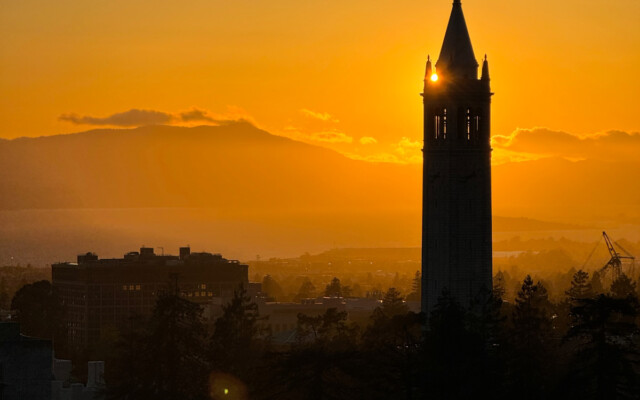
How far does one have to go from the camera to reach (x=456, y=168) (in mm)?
136000

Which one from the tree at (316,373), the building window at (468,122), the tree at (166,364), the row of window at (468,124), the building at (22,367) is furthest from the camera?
the building window at (468,122)

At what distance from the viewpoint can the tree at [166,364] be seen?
9888cm

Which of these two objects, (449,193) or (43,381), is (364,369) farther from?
(449,193)

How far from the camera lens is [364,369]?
8981 centimetres

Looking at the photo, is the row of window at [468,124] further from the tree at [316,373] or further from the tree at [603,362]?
the tree at [603,362]

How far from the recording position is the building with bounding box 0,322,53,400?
313 ft

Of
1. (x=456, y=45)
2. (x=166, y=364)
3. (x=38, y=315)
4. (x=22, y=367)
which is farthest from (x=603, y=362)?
(x=38, y=315)

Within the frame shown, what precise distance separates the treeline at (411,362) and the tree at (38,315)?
58.3 meters

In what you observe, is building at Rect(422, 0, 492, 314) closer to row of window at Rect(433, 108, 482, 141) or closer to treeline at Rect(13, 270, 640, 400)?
row of window at Rect(433, 108, 482, 141)

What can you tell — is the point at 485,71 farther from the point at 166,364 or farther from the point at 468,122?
the point at 166,364

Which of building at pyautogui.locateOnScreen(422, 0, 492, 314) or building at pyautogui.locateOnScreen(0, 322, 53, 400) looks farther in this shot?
building at pyautogui.locateOnScreen(422, 0, 492, 314)

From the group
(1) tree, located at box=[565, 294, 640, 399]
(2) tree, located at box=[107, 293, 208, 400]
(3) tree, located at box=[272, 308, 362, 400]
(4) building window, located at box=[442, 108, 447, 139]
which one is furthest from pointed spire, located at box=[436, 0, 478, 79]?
(1) tree, located at box=[565, 294, 640, 399]

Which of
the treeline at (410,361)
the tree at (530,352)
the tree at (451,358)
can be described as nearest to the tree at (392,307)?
the treeline at (410,361)

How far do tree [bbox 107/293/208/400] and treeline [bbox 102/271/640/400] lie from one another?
66mm
